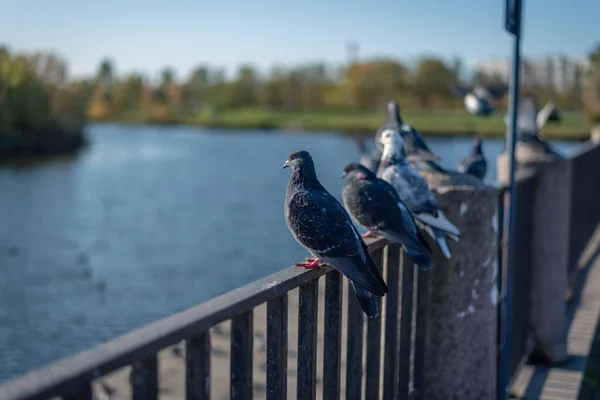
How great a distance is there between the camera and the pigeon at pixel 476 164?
6.00 metres

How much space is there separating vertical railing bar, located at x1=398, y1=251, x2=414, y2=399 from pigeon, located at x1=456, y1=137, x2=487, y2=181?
75.9 inches

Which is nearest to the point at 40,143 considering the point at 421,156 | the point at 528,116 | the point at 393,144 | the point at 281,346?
the point at 528,116

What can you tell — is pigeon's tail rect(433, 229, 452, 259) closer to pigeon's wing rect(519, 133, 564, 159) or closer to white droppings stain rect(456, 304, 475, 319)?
white droppings stain rect(456, 304, 475, 319)

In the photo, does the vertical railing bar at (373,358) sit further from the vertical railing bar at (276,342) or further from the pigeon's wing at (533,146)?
the pigeon's wing at (533,146)

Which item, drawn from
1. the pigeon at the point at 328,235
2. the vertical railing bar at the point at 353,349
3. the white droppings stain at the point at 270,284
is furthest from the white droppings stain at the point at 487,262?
the white droppings stain at the point at 270,284

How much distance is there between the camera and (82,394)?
5.75 ft

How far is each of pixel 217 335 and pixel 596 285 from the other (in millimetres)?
4932

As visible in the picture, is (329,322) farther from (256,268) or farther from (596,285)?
(256,268)

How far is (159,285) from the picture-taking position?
72.2 ft

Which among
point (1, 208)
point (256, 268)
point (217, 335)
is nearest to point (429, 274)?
point (217, 335)

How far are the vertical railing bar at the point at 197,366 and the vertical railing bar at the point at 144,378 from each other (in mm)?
183

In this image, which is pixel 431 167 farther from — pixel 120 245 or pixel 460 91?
pixel 120 245

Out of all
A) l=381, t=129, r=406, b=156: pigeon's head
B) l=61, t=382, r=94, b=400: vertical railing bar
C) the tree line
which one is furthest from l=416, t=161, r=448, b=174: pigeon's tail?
the tree line

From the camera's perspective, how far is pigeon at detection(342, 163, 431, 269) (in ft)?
11.6
